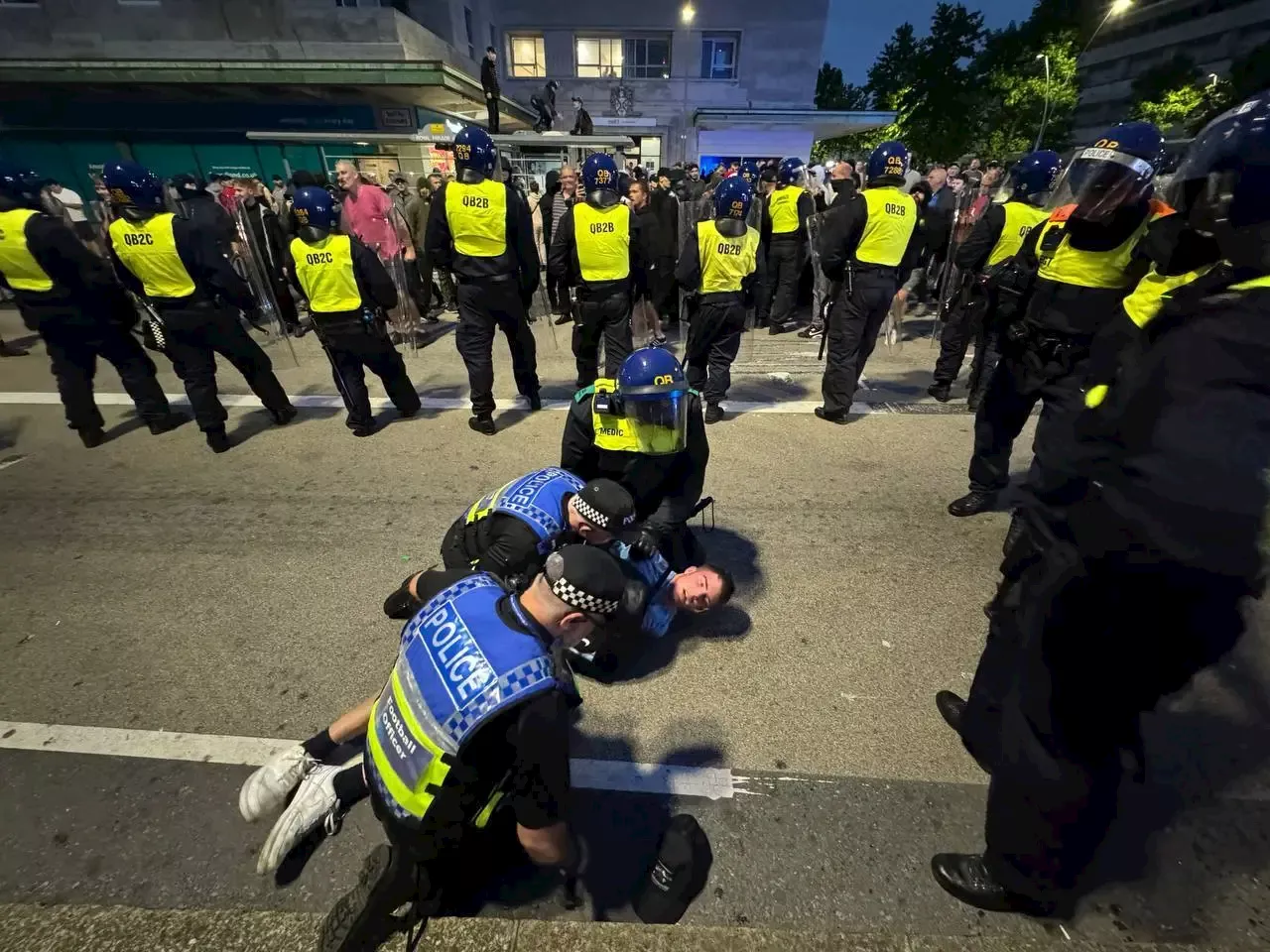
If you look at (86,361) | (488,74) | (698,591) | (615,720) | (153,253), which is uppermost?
(488,74)

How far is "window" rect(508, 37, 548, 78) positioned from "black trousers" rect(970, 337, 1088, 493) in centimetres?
3267

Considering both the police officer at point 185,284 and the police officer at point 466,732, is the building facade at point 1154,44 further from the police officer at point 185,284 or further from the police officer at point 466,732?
the police officer at point 466,732

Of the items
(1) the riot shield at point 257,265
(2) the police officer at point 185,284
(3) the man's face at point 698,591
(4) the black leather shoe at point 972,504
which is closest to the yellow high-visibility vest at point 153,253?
(2) the police officer at point 185,284

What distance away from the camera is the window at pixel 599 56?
92.7 ft

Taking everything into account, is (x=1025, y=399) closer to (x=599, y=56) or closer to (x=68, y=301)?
(x=68, y=301)

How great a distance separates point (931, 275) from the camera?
32.1ft

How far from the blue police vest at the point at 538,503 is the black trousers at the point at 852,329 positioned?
Answer: 3.33 m

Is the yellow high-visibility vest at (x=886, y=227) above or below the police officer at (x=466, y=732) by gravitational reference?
above

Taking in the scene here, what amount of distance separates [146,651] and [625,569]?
2.47 m

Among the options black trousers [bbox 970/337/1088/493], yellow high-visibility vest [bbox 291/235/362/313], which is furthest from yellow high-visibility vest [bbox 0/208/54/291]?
black trousers [bbox 970/337/1088/493]

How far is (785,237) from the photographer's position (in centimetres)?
809

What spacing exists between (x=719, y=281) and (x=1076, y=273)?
8.92 feet

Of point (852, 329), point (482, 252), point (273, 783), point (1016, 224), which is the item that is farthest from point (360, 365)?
point (1016, 224)

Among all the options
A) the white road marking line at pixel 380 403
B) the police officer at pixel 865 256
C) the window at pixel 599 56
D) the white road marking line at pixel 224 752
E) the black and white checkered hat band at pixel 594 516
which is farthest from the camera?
the window at pixel 599 56
